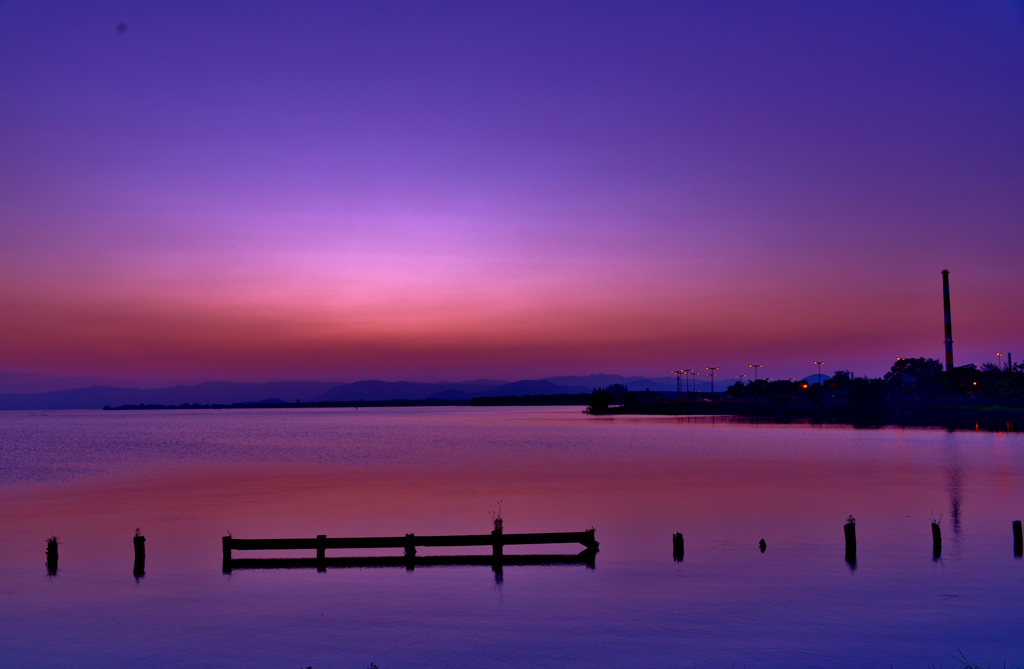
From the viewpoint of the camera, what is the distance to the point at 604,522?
40.2m

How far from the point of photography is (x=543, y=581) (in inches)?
1045

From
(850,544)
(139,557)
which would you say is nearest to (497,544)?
(139,557)

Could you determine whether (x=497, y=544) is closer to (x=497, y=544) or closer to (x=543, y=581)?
(x=497, y=544)

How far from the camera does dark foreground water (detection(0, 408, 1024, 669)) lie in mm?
20031

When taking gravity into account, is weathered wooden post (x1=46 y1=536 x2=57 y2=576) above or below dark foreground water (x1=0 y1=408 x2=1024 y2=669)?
above

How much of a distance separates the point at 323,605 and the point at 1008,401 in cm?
20802

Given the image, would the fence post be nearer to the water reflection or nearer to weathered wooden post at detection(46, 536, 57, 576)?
the water reflection

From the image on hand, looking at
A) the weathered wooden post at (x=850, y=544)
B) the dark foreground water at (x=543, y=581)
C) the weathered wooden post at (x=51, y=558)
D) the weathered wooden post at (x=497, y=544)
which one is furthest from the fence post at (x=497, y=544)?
the weathered wooden post at (x=51, y=558)

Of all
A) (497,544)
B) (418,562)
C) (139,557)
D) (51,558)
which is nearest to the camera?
(497,544)

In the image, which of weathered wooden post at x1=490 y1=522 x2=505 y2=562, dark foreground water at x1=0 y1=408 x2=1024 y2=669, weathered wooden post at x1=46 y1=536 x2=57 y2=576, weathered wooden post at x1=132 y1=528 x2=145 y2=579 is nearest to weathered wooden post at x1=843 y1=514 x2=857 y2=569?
dark foreground water at x1=0 y1=408 x2=1024 y2=669

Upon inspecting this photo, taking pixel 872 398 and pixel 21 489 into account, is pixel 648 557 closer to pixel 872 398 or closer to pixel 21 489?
pixel 21 489

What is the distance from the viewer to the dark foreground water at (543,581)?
65.7 feet

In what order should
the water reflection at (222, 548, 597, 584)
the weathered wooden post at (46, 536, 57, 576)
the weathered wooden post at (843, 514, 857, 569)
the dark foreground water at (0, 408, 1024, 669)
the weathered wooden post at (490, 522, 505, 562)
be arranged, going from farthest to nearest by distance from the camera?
1. the weathered wooden post at (843, 514, 857, 569)
2. the weathered wooden post at (46, 536, 57, 576)
3. the water reflection at (222, 548, 597, 584)
4. the weathered wooden post at (490, 522, 505, 562)
5. the dark foreground water at (0, 408, 1024, 669)

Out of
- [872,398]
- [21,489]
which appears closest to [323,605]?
[21,489]
